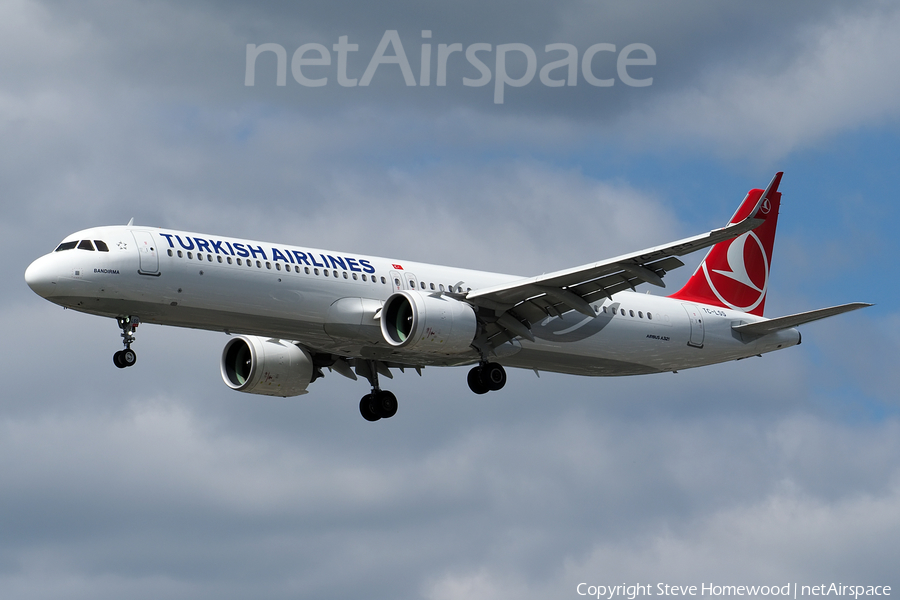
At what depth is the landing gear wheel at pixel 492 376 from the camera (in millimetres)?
47906

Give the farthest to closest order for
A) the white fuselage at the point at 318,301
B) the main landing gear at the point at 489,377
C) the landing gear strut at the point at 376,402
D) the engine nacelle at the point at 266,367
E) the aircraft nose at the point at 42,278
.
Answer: the landing gear strut at the point at 376,402, the engine nacelle at the point at 266,367, the main landing gear at the point at 489,377, the white fuselage at the point at 318,301, the aircraft nose at the point at 42,278

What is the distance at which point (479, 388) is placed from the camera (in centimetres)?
4812

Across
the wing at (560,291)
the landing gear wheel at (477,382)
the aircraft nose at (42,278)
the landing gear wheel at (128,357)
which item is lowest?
the landing gear wheel at (128,357)

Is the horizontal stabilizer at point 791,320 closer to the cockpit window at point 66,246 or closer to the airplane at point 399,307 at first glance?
the airplane at point 399,307

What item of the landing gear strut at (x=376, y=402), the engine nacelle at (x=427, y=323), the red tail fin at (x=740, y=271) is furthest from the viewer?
the red tail fin at (x=740, y=271)

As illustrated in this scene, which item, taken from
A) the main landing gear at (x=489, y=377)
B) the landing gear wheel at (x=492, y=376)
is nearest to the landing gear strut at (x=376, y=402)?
the main landing gear at (x=489, y=377)

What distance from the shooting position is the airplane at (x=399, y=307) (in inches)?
1640

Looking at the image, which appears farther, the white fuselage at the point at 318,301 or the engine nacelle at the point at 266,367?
the engine nacelle at the point at 266,367

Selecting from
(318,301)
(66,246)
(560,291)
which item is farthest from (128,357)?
(560,291)

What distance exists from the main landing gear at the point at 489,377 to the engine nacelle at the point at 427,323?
2356 mm

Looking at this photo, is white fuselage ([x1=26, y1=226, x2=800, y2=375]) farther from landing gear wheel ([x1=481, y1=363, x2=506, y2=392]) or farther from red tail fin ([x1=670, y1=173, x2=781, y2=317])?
red tail fin ([x1=670, y1=173, x2=781, y2=317])

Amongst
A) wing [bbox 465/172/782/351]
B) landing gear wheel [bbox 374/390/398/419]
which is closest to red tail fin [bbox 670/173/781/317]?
wing [bbox 465/172/782/351]

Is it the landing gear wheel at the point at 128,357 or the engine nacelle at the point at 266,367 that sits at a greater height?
the engine nacelle at the point at 266,367

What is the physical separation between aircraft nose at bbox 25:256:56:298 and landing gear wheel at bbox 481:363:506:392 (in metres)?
15.3
